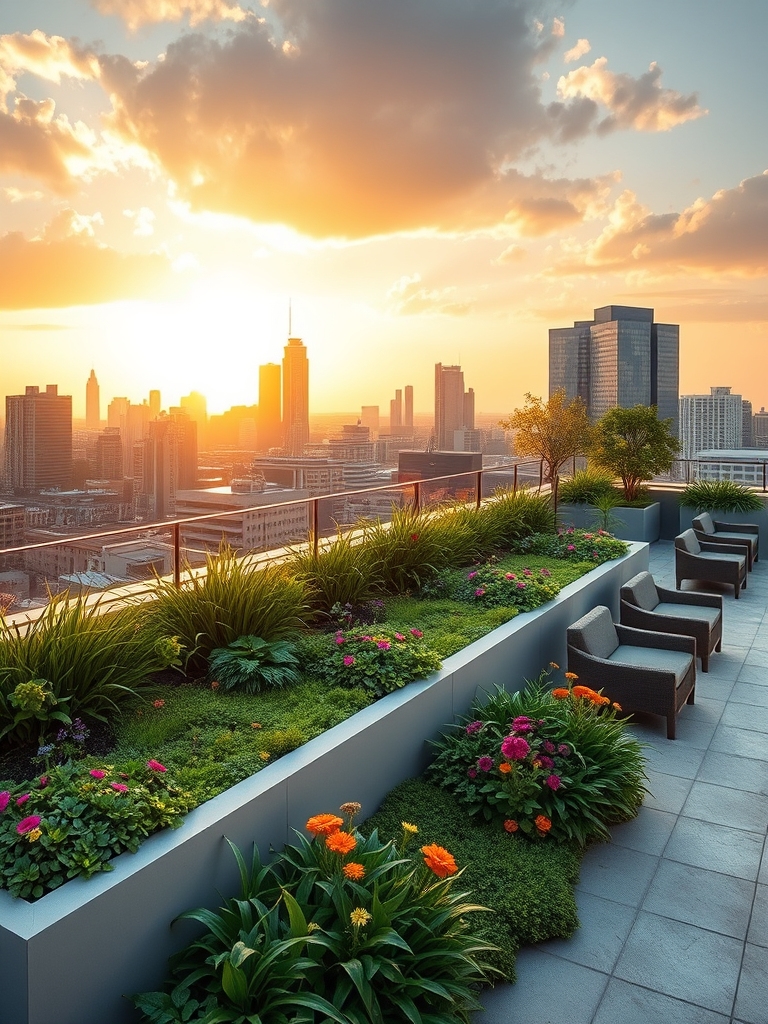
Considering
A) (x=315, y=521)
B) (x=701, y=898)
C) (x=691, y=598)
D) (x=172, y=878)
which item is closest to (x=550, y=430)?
(x=691, y=598)

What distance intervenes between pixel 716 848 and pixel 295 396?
3681 centimetres

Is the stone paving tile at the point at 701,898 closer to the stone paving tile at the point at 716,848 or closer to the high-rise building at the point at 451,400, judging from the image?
the stone paving tile at the point at 716,848

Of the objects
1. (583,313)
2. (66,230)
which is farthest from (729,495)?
(583,313)

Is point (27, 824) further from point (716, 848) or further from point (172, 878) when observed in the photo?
point (716, 848)

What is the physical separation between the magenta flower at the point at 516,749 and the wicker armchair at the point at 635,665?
1.66 m

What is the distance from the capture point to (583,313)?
35.1 m

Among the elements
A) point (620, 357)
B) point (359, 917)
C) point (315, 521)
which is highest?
point (620, 357)

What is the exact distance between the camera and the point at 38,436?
14703mm

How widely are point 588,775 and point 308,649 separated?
170cm

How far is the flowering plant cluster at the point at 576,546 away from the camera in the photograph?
24.3 ft

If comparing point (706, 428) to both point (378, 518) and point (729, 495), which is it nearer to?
point (729, 495)

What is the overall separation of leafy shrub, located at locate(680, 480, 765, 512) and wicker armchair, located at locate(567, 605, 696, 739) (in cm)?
712

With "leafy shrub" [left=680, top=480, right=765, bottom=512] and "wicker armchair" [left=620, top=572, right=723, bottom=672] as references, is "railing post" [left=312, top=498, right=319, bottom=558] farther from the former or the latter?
"leafy shrub" [left=680, top=480, right=765, bottom=512]

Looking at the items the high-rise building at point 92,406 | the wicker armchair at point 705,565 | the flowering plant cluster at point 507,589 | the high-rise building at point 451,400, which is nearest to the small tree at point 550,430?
the wicker armchair at point 705,565
